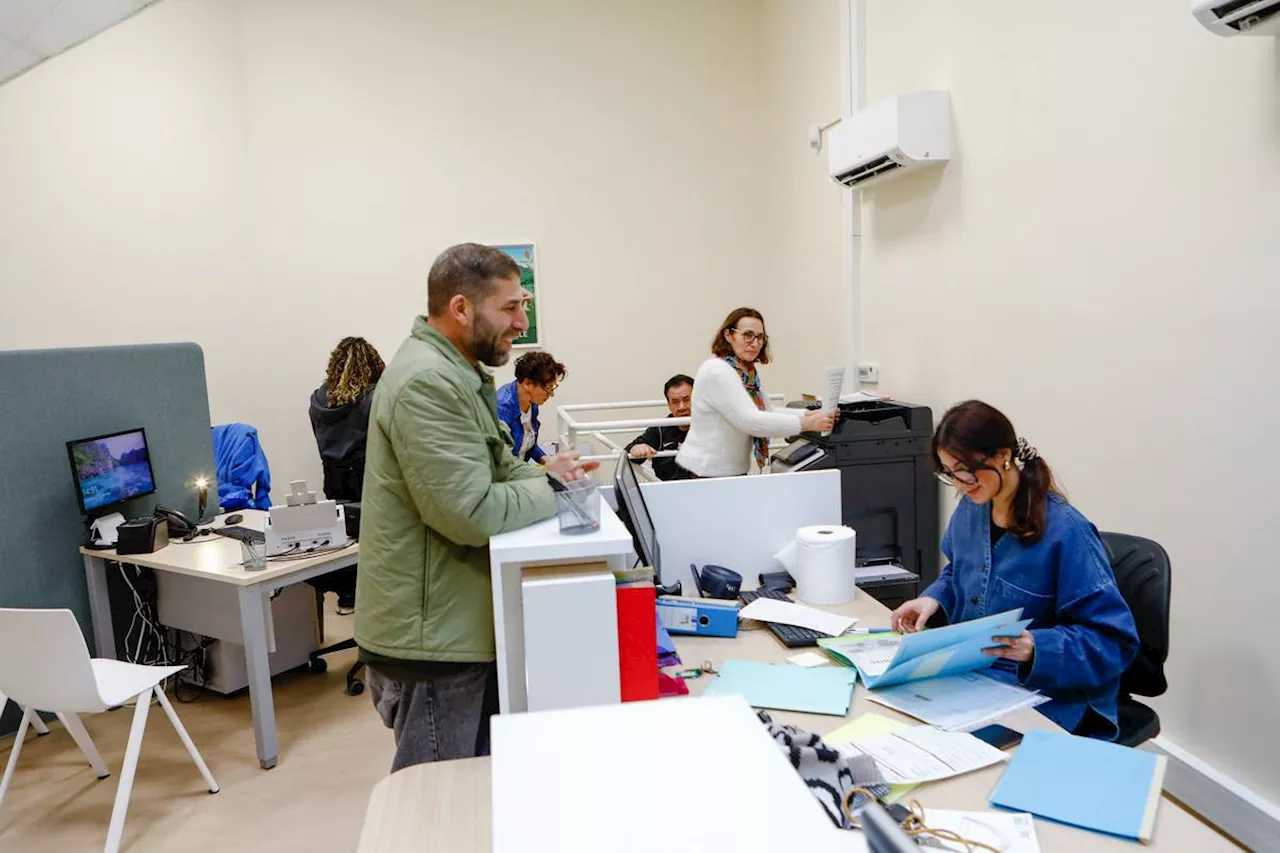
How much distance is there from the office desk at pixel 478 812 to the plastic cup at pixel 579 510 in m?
0.41

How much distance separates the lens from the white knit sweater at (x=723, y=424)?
3.22 m

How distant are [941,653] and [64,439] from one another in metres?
3.29

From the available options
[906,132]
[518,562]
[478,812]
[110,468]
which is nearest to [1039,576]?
[518,562]

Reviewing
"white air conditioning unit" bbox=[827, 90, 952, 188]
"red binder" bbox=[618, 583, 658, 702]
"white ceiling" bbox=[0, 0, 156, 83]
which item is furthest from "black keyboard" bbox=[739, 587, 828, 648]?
"white ceiling" bbox=[0, 0, 156, 83]

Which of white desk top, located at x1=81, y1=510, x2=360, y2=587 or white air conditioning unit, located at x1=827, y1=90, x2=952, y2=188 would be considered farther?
white air conditioning unit, located at x1=827, y1=90, x2=952, y2=188

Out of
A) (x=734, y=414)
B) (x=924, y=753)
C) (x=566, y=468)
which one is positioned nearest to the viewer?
(x=924, y=753)

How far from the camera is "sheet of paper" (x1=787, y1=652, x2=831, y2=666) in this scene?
1732mm

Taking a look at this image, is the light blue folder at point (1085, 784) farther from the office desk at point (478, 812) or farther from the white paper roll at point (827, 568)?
the white paper roll at point (827, 568)

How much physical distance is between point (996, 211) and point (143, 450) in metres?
3.48

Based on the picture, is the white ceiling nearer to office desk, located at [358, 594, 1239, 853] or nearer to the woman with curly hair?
the woman with curly hair

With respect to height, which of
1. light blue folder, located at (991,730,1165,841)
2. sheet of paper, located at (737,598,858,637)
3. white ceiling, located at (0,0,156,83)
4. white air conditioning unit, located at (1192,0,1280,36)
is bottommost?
light blue folder, located at (991,730,1165,841)

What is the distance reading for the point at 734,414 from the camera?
3.24 metres

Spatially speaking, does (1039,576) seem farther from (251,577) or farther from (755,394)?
(251,577)

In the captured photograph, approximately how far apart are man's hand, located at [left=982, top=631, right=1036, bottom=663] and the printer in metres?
1.65
